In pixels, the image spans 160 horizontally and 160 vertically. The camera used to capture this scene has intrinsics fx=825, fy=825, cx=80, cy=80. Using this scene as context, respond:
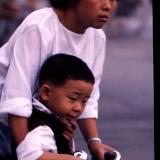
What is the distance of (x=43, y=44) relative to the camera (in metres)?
3.22

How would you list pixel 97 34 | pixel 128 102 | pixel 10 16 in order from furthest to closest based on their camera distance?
pixel 10 16 < pixel 128 102 < pixel 97 34

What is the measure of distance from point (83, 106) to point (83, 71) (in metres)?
0.14

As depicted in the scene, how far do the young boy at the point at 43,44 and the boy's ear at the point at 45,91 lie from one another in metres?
0.04

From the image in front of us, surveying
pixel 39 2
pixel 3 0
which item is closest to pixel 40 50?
pixel 3 0

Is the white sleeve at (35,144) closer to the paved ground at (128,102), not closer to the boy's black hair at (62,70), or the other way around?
the boy's black hair at (62,70)

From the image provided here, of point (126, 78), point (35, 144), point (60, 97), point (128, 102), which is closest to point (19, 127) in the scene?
point (35, 144)

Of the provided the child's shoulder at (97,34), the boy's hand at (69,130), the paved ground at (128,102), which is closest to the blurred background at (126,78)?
the paved ground at (128,102)

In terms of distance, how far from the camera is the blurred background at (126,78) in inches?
344

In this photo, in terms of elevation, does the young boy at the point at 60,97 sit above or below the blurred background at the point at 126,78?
above

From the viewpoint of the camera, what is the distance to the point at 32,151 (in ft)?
10.3

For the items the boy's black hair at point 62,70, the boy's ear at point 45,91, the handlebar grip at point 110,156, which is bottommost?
the handlebar grip at point 110,156

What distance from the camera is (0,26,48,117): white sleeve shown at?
318cm

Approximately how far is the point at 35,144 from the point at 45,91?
0.23 m

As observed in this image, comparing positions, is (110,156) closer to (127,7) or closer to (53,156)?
(53,156)
